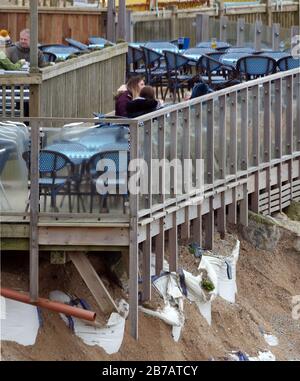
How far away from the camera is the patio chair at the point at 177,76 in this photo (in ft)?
80.2

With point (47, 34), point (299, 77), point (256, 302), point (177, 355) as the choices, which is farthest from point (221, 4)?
point (177, 355)

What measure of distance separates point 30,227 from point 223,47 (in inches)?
546

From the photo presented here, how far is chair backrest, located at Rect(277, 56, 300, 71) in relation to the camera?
23062 mm

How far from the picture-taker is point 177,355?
1609 cm

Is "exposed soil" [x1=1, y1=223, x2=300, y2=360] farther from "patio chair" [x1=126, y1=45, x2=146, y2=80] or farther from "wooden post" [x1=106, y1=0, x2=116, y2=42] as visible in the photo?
"wooden post" [x1=106, y1=0, x2=116, y2=42]

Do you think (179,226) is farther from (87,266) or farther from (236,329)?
(87,266)

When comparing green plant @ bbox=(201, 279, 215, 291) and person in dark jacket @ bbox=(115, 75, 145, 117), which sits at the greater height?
person in dark jacket @ bbox=(115, 75, 145, 117)

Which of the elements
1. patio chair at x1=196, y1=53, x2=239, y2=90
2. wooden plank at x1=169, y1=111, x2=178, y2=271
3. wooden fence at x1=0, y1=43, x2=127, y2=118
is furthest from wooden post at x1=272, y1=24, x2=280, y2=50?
wooden plank at x1=169, y1=111, x2=178, y2=271

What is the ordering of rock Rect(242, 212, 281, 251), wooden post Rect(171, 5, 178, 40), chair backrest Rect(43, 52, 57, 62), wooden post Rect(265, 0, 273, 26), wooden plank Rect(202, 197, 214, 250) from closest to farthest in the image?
wooden plank Rect(202, 197, 214, 250) → rock Rect(242, 212, 281, 251) → chair backrest Rect(43, 52, 57, 62) → wooden post Rect(171, 5, 178, 40) → wooden post Rect(265, 0, 273, 26)

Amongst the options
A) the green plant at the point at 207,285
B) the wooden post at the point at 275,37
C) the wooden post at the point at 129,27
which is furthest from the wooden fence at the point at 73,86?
the wooden post at the point at 275,37

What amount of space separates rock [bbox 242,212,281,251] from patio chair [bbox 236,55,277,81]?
408 cm

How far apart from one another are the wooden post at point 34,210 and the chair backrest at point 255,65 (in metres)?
8.56

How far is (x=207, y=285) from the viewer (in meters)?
17.3

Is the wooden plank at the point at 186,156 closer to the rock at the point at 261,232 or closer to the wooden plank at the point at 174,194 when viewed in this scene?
the wooden plank at the point at 174,194
